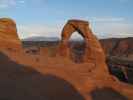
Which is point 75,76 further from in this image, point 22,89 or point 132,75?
point 132,75

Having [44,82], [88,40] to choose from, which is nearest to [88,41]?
[88,40]

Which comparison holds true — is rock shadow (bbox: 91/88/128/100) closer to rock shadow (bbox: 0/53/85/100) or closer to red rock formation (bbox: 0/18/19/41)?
rock shadow (bbox: 0/53/85/100)

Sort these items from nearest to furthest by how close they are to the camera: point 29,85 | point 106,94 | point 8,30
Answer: point 29,85
point 106,94
point 8,30

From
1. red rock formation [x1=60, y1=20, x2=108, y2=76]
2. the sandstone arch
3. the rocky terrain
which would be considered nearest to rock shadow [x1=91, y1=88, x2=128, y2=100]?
the rocky terrain

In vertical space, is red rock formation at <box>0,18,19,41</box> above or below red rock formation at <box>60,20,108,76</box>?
above

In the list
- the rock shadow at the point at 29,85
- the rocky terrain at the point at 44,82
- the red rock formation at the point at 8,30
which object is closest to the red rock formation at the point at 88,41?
the rocky terrain at the point at 44,82

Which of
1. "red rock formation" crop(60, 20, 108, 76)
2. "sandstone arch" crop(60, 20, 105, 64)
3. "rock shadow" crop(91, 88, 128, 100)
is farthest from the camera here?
"sandstone arch" crop(60, 20, 105, 64)

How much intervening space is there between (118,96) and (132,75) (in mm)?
21817

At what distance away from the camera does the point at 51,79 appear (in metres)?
22.8

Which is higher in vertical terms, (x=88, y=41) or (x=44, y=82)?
(x=88, y=41)

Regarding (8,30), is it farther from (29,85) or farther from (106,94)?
(29,85)

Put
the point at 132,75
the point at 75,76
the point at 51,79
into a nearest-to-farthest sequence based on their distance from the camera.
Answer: the point at 51,79 < the point at 75,76 < the point at 132,75

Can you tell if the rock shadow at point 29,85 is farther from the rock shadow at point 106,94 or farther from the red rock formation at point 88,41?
the red rock formation at point 88,41

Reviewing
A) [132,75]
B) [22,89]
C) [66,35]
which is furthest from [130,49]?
[22,89]
